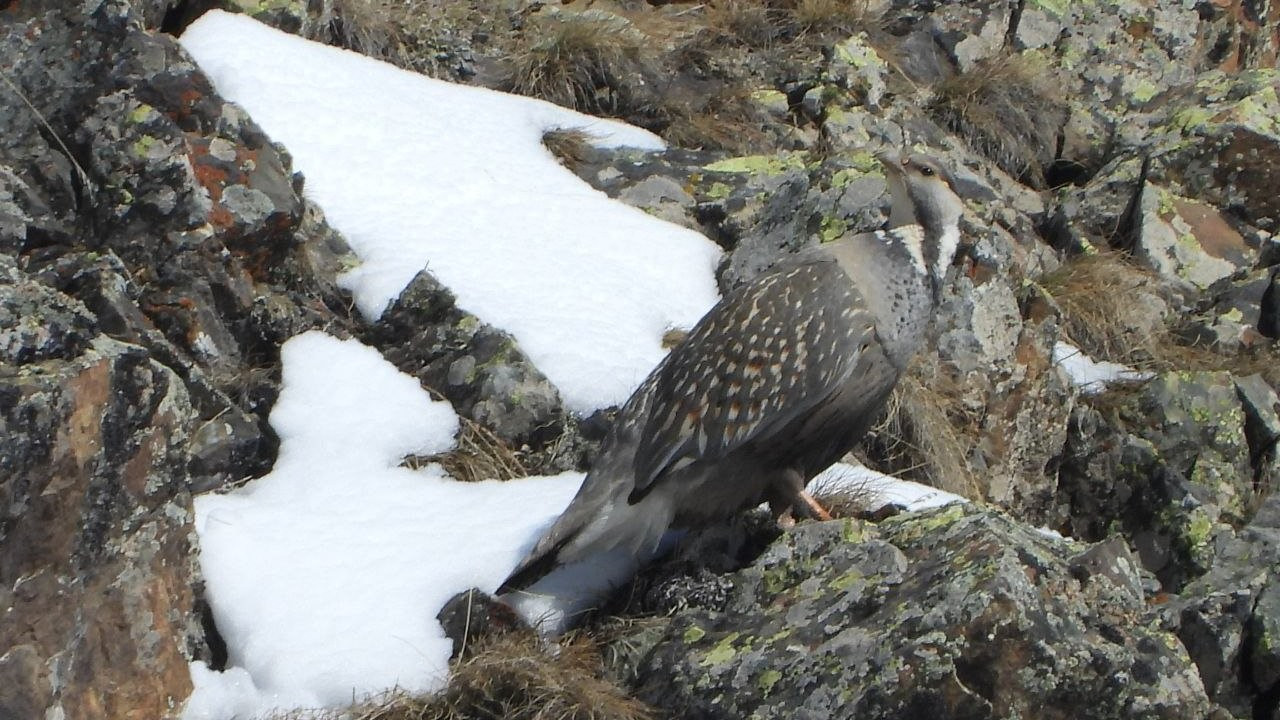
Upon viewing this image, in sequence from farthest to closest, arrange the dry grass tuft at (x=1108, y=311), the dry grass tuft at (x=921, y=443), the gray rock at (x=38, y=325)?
the dry grass tuft at (x=1108, y=311)
the dry grass tuft at (x=921, y=443)
the gray rock at (x=38, y=325)

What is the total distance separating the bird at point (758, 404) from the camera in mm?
5309

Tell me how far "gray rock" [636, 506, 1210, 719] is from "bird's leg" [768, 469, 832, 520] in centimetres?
37

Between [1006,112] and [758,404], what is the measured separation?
5.88 metres

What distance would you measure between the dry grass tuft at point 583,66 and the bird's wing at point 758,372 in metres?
4.38

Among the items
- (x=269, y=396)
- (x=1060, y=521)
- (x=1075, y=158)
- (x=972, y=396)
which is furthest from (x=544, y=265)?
(x=1075, y=158)

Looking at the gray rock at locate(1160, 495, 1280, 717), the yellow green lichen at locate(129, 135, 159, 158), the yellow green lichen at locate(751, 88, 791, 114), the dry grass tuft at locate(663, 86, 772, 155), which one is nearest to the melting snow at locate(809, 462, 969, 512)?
the gray rock at locate(1160, 495, 1280, 717)

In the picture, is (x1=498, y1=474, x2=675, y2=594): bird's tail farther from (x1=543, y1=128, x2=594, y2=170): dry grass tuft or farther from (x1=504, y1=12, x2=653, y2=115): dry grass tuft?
(x1=504, y1=12, x2=653, y2=115): dry grass tuft

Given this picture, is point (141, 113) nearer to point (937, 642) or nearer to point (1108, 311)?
point (937, 642)

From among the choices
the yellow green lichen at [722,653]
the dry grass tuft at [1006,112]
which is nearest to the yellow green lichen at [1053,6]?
the dry grass tuft at [1006,112]

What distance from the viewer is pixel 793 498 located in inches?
216

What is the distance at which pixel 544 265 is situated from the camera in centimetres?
740

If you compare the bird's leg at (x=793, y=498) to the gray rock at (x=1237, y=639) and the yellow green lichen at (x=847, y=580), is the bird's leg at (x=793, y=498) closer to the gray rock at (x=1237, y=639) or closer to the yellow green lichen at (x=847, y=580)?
the yellow green lichen at (x=847, y=580)

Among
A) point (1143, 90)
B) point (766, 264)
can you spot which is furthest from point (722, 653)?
point (1143, 90)

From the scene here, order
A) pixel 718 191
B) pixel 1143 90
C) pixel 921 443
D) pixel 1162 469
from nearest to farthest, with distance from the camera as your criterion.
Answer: pixel 921 443 → pixel 1162 469 → pixel 718 191 → pixel 1143 90
